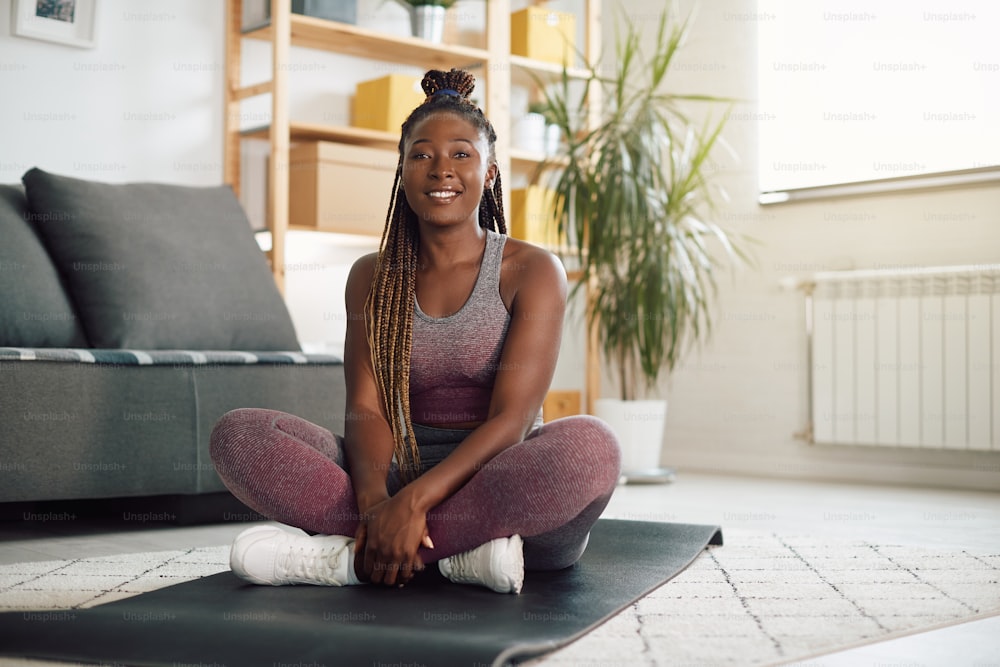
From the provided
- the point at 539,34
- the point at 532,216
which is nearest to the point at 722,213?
the point at 532,216

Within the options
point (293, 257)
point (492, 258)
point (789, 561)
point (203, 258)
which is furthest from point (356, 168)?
point (789, 561)

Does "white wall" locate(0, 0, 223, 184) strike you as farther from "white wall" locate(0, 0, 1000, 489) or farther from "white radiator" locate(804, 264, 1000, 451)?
"white radiator" locate(804, 264, 1000, 451)

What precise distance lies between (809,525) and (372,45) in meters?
2.31

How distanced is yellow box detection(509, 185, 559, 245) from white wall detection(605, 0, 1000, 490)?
2.24ft

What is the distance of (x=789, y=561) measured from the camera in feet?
6.93

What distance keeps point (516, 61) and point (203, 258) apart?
5.90 ft

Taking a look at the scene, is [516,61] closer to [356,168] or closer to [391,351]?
[356,168]

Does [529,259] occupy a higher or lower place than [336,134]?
lower

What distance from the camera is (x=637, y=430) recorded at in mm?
3861

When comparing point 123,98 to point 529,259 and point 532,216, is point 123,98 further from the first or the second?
point 529,259

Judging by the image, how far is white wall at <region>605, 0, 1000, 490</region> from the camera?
3586 mm

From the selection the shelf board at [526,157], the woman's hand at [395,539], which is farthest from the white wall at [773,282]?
the woman's hand at [395,539]

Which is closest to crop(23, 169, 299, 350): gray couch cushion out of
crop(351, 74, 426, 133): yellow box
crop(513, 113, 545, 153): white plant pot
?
crop(351, 74, 426, 133): yellow box

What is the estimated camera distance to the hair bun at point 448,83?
75.8 inches
